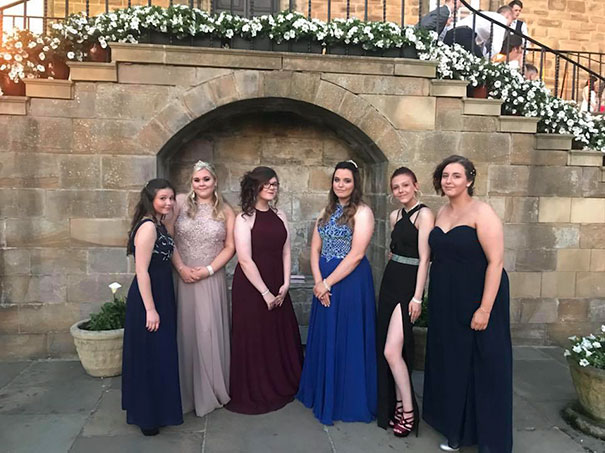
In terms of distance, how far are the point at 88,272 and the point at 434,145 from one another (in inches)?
159

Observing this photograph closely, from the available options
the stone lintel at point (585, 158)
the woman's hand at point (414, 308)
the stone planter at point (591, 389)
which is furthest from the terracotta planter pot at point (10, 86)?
the stone lintel at point (585, 158)

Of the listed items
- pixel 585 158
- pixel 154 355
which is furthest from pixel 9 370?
pixel 585 158

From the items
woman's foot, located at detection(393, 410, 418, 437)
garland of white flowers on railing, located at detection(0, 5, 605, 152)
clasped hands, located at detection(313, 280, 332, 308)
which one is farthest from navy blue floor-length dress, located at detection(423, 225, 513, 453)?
garland of white flowers on railing, located at detection(0, 5, 605, 152)

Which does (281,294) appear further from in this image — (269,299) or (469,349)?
(469,349)

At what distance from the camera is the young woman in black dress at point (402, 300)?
10.6 ft

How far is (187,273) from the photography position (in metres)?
3.55

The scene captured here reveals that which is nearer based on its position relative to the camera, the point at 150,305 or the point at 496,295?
the point at 496,295

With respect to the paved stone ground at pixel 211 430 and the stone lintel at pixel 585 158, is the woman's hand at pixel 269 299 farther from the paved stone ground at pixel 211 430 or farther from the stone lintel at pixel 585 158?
the stone lintel at pixel 585 158

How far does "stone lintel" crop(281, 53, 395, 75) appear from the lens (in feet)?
16.4

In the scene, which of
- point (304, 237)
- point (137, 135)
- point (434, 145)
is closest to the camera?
point (137, 135)

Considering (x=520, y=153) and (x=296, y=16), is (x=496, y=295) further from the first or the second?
(x=296, y=16)

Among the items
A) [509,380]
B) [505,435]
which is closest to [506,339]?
[509,380]

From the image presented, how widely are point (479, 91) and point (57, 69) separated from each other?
4712mm

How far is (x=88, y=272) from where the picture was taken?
16.1 ft
